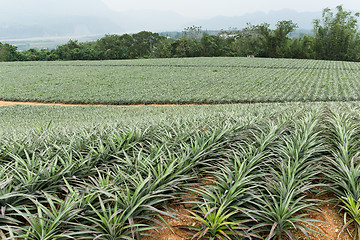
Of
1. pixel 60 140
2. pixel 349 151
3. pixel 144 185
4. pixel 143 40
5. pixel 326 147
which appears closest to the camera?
pixel 144 185

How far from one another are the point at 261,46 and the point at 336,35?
51.6 ft

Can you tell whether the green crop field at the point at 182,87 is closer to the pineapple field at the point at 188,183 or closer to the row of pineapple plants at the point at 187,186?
the pineapple field at the point at 188,183

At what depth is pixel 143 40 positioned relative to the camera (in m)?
67.8

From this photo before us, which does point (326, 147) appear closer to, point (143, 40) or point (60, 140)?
point (60, 140)

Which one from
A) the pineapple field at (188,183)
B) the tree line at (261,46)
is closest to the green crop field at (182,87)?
the pineapple field at (188,183)

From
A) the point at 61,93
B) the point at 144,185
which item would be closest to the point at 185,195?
the point at 144,185

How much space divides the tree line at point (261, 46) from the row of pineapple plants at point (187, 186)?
56.7 metres

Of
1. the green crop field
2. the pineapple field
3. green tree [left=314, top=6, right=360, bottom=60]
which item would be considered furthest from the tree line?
the pineapple field

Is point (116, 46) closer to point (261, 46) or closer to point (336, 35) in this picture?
point (261, 46)

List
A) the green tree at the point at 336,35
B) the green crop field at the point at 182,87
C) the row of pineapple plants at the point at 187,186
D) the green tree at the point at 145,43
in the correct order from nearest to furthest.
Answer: the row of pineapple plants at the point at 187,186 < the green crop field at the point at 182,87 < the green tree at the point at 336,35 < the green tree at the point at 145,43

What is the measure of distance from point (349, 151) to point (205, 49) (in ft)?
195

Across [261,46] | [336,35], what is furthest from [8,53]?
[336,35]

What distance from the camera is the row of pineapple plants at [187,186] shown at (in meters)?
2.28

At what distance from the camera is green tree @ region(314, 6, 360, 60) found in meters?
53.6
